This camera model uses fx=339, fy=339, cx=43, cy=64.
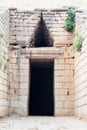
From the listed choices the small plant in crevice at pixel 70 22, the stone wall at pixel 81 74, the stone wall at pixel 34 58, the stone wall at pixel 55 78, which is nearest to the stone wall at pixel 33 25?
the stone wall at pixel 34 58

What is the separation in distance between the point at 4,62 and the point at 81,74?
279 centimetres

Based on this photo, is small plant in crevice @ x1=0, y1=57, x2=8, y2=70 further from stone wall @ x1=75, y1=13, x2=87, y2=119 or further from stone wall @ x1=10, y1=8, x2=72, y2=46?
stone wall @ x1=75, y1=13, x2=87, y2=119

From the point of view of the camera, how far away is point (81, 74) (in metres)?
11.7

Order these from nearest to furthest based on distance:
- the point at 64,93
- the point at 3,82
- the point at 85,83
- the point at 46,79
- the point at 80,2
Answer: the point at 85,83, the point at 3,82, the point at 64,93, the point at 46,79, the point at 80,2

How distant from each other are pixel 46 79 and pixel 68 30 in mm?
5046

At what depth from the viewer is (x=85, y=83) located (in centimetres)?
1094

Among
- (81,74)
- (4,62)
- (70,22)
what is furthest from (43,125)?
(70,22)

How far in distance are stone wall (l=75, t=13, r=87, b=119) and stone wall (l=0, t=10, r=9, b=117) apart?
2.65 m

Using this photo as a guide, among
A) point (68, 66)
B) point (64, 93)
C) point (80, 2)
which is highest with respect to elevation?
point (80, 2)

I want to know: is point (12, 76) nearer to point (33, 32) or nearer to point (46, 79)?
point (33, 32)

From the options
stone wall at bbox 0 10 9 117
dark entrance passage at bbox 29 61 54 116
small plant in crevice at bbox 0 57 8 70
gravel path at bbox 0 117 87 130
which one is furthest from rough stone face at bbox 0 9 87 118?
dark entrance passage at bbox 29 61 54 116

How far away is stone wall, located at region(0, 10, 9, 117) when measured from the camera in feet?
39.0

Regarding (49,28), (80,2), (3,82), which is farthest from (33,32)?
(80,2)

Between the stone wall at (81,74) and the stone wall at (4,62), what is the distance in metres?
2.65
